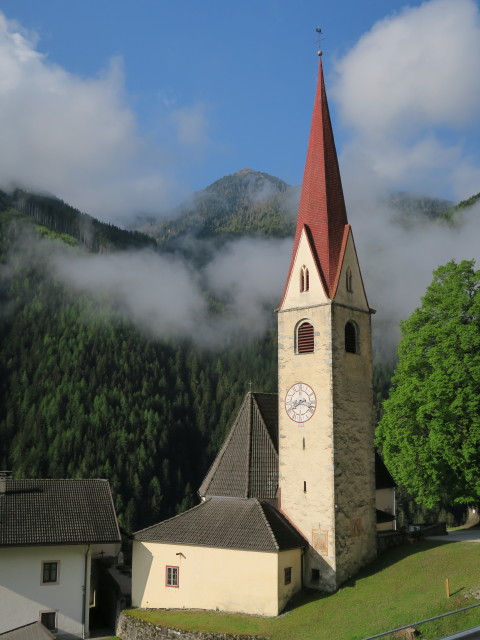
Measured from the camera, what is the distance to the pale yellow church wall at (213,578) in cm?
2802

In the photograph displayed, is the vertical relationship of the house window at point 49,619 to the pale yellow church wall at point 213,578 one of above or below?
below

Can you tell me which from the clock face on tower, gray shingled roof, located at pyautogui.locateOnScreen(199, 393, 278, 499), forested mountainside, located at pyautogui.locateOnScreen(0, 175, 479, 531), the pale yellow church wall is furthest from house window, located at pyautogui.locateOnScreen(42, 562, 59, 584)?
forested mountainside, located at pyautogui.locateOnScreen(0, 175, 479, 531)

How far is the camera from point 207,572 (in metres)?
29.4

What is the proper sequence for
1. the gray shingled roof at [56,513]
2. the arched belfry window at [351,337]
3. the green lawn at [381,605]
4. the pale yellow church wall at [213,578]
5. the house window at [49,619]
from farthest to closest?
the arched belfry window at [351,337]
the gray shingled roof at [56,513]
the house window at [49,619]
the pale yellow church wall at [213,578]
the green lawn at [381,605]

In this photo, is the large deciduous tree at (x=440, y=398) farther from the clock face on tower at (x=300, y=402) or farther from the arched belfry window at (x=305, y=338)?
the arched belfry window at (x=305, y=338)

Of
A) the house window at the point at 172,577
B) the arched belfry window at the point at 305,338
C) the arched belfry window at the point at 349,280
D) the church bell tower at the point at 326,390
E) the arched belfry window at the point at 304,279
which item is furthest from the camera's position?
the arched belfry window at the point at 349,280

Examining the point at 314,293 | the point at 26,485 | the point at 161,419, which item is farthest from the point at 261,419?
the point at 161,419

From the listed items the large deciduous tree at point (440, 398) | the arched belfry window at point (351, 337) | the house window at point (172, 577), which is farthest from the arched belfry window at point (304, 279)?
the house window at point (172, 577)

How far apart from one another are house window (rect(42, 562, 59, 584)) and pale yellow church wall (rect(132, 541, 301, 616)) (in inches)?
147

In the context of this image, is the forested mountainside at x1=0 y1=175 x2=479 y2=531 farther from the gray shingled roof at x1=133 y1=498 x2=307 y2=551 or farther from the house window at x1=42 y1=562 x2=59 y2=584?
the gray shingled roof at x1=133 y1=498 x2=307 y2=551

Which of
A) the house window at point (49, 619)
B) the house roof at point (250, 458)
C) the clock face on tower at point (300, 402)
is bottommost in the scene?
the house window at point (49, 619)

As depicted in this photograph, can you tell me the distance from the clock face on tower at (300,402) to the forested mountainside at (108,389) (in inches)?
3228

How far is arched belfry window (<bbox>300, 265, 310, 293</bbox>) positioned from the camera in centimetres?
3269

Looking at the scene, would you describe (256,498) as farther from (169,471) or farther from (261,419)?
(169,471)
